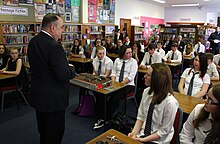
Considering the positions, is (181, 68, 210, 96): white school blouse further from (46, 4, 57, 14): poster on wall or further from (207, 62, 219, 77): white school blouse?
(46, 4, 57, 14): poster on wall

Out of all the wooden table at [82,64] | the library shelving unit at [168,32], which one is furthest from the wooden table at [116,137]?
the library shelving unit at [168,32]

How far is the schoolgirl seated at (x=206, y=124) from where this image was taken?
127 centimetres

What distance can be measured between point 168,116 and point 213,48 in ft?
29.5

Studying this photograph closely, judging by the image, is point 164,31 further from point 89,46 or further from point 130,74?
point 130,74

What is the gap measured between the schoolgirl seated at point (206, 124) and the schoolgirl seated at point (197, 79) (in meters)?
1.30

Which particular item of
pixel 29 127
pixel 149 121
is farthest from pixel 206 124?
pixel 29 127

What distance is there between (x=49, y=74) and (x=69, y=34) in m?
5.92

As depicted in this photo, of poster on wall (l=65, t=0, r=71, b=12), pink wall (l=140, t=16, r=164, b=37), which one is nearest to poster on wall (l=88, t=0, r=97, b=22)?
poster on wall (l=65, t=0, r=71, b=12)

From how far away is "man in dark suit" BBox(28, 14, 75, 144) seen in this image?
5.42ft

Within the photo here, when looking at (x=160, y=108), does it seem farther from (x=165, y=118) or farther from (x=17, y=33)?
(x=17, y=33)

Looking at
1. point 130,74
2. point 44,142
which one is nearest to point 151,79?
point 44,142

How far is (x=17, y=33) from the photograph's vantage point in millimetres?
5809

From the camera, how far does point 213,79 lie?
327cm

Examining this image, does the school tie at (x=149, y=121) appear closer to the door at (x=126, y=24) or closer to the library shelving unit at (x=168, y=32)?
the door at (x=126, y=24)
